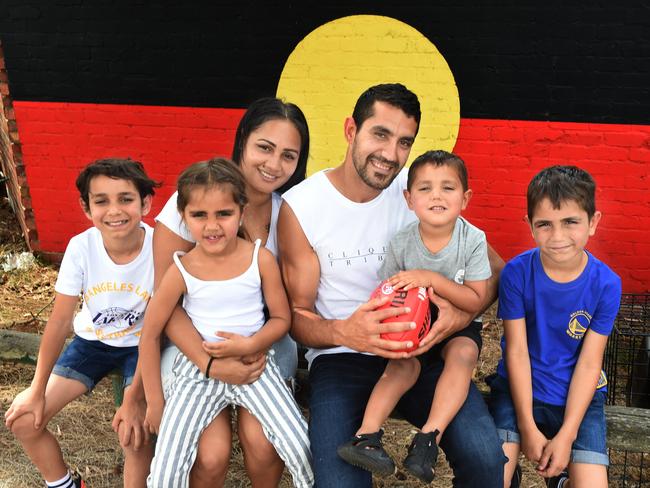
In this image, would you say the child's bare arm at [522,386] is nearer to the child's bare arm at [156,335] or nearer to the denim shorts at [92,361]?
the child's bare arm at [156,335]

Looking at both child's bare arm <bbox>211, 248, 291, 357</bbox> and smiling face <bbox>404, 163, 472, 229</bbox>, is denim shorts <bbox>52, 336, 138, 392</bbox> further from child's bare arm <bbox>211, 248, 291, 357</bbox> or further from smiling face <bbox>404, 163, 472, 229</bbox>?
smiling face <bbox>404, 163, 472, 229</bbox>

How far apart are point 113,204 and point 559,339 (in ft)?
6.00

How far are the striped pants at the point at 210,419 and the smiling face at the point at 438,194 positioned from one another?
0.85 meters

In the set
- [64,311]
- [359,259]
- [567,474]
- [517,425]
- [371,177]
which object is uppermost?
[371,177]

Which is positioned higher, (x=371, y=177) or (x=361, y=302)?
(x=371, y=177)

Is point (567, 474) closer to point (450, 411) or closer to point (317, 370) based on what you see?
point (450, 411)

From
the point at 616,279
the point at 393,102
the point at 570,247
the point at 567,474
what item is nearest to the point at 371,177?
the point at 393,102

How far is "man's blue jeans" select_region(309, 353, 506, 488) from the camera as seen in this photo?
2.22 m

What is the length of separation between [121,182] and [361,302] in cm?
110

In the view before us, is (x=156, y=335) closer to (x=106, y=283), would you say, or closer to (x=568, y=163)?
(x=106, y=283)

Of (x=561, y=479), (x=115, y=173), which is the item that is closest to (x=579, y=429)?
(x=561, y=479)

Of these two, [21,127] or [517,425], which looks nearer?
[517,425]

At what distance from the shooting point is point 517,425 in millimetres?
2434

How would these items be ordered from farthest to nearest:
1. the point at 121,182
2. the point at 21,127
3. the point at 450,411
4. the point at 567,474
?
the point at 21,127
the point at 121,182
the point at 567,474
the point at 450,411
